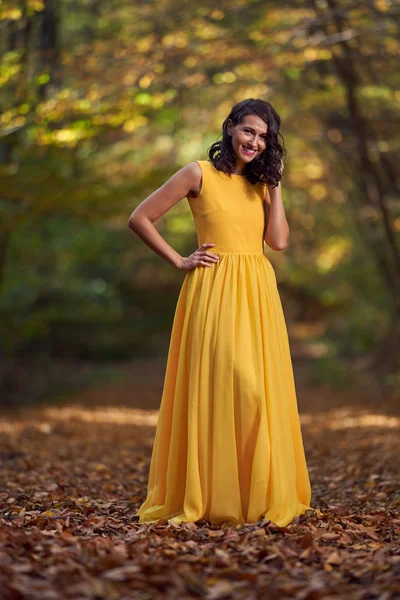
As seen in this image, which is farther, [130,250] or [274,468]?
[130,250]

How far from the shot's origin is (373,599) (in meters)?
3.11

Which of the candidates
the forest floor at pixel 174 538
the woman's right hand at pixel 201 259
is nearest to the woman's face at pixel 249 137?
the woman's right hand at pixel 201 259

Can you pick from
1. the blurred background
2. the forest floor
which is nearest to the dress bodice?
the forest floor

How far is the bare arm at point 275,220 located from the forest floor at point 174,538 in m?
1.45

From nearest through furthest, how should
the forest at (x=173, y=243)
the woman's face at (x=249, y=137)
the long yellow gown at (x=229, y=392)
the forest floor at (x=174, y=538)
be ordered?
the forest floor at (x=174, y=538)
the forest at (x=173, y=243)
the long yellow gown at (x=229, y=392)
the woman's face at (x=249, y=137)

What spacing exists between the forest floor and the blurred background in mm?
3549

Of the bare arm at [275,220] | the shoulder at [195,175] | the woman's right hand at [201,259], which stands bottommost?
the woman's right hand at [201,259]

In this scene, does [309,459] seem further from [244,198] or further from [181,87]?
[181,87]

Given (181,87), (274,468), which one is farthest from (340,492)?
(181,87)

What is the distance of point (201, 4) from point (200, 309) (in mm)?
6354

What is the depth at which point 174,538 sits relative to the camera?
4.00 meters

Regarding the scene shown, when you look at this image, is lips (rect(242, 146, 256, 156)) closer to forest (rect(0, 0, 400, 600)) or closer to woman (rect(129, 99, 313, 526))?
woman (rect(129, 99, 313, 526))

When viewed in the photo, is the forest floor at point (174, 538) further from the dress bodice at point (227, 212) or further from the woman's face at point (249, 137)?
the woman's face at point (249, 137)

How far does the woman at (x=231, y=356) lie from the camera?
438cm
